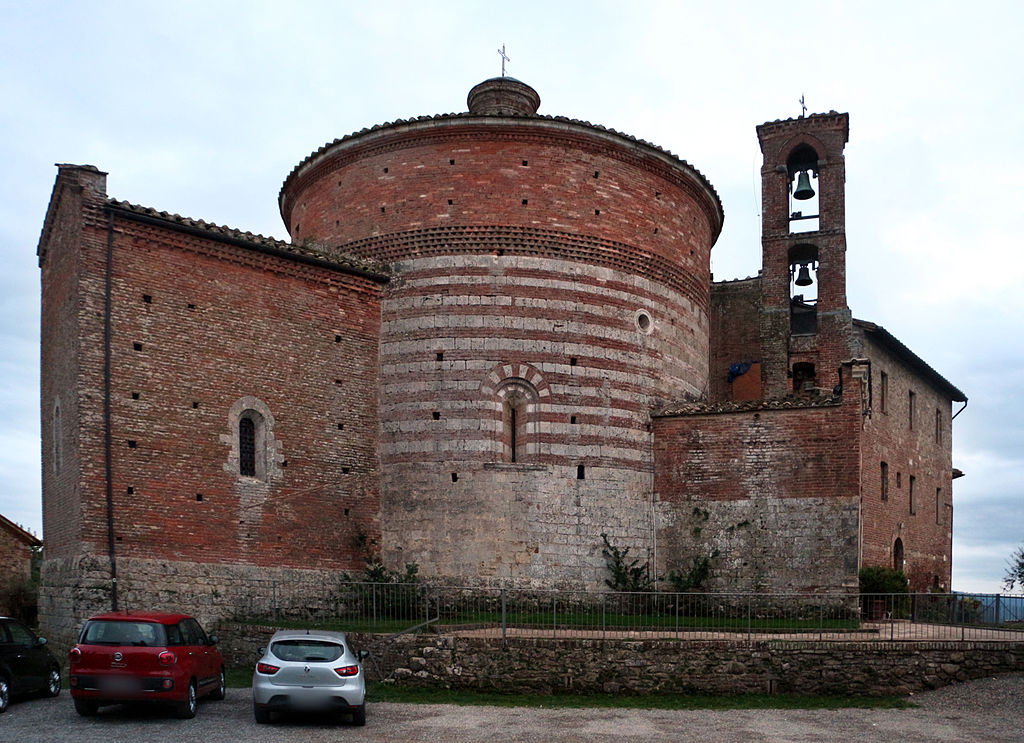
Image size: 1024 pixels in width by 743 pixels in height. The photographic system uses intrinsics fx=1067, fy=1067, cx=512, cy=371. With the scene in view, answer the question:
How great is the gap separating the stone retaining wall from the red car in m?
4.41

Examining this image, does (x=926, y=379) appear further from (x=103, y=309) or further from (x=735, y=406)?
(x=103, y=309)

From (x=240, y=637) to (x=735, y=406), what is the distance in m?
12.9

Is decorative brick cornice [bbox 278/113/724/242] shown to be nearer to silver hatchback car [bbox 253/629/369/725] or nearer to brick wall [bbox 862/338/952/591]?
brick wall [bbox 862/338/952/591]

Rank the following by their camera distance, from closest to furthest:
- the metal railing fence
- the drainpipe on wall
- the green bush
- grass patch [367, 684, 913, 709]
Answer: grass patch [367, 684, 913, 709], the metal railing fence, the drainpipe on wall, the green bush

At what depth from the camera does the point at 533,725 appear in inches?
612

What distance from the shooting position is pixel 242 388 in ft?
76.0

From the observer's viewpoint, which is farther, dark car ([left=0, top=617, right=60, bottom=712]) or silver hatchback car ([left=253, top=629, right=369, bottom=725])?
dark car ([left=0, top=617, right=60, bottom=712])

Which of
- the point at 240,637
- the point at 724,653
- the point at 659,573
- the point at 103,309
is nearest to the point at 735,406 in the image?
the point at 659,573

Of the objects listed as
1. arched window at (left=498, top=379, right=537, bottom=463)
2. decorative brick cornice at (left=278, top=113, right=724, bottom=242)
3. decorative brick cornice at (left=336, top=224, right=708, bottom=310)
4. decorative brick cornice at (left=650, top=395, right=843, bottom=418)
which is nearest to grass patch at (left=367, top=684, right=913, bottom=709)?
arched window at (left=498, top=379, right=537, bottom=463)

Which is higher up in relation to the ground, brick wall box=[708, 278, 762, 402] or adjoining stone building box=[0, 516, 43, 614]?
brick wall box=[708, 278, 762, 402]

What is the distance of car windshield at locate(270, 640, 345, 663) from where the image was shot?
49.2 ft

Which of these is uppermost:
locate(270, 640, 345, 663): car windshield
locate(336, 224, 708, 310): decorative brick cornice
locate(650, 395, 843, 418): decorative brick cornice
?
locate(336, 224, 708, 310): decorative brick cornice

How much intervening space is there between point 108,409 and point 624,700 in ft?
37.0

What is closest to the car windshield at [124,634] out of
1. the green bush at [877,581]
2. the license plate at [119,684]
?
the license plate at [119,684]
